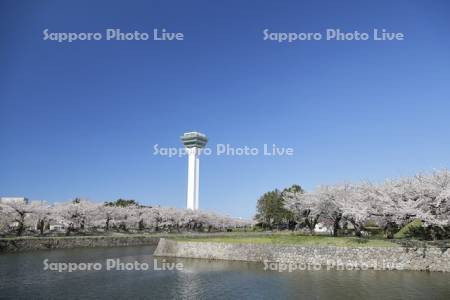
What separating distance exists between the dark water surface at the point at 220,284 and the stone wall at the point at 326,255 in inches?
62.0

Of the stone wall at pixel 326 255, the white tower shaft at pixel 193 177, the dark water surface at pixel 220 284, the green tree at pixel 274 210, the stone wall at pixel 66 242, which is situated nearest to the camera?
the dark water surface at pixel 220 284

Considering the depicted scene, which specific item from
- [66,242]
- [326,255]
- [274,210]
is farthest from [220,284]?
[274,210]

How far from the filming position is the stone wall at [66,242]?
47.9 m

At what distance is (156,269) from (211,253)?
8.14 metres

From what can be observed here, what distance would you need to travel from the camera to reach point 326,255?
33719mm

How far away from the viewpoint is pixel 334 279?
88.5 ft

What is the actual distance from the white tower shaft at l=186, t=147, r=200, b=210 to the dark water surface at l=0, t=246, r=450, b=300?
11816 cm

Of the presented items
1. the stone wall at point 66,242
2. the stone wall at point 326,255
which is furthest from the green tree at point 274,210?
the stone wall at point 326,255

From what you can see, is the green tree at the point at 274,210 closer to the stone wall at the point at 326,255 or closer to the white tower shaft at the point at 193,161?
the stone wall at the point at 326,255

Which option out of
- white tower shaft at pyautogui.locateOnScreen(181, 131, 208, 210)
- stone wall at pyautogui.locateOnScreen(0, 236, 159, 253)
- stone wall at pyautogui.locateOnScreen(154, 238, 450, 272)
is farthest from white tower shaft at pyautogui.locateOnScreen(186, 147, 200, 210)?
stone wall at pyautogui.locateOnScreen(154, 238, 450, 272)

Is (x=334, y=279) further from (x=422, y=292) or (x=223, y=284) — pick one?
(x=223, y=284)

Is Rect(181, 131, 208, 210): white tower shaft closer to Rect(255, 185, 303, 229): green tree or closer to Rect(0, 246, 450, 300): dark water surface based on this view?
Rect(255, 185, 303, 229): green tree

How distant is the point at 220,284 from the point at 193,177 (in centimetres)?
12992

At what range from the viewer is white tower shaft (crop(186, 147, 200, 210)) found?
5986 inches
